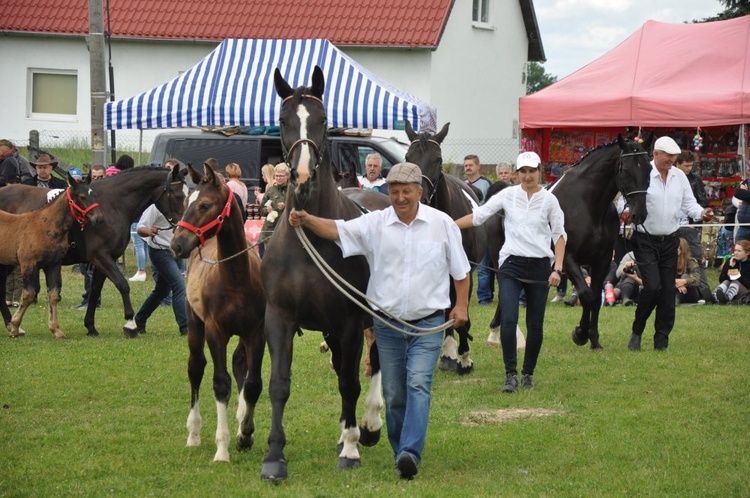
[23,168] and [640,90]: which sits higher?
[640,90]

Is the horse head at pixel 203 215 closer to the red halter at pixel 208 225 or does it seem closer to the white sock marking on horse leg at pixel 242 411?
the red halter at pixel 208 225

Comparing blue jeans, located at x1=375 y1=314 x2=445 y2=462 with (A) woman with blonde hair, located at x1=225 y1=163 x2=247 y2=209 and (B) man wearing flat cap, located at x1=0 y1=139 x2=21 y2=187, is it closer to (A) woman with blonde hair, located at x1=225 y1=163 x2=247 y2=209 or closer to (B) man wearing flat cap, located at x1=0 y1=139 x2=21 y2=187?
(A) woman with blonde hair, located at x1=225 y1=163 x2=247 y2=209

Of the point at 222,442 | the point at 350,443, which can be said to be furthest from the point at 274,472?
the point at 222,442

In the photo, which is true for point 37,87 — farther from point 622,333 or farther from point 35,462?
point 35,462

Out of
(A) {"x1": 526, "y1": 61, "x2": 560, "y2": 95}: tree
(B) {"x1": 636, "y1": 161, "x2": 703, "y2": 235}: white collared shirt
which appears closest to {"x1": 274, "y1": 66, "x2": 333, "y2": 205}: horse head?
(B) {"x1": 636, "y1": 161, "x2": 703, "y2": 235}: white collared shirt

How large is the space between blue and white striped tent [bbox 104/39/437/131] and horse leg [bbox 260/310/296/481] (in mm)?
12400

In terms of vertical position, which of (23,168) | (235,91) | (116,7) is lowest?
(23,168)

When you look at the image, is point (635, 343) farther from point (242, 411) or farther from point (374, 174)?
point (242, 411)

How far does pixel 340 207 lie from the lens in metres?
7.31

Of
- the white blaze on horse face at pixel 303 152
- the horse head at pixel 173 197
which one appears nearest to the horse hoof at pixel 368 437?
the white blaze on horse face at pixel 303 152

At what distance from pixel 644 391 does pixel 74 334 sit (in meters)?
7.44

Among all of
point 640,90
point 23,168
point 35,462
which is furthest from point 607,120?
point 35,462

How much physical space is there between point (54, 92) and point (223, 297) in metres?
26.9

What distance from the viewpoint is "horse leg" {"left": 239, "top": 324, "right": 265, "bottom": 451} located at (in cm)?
746
